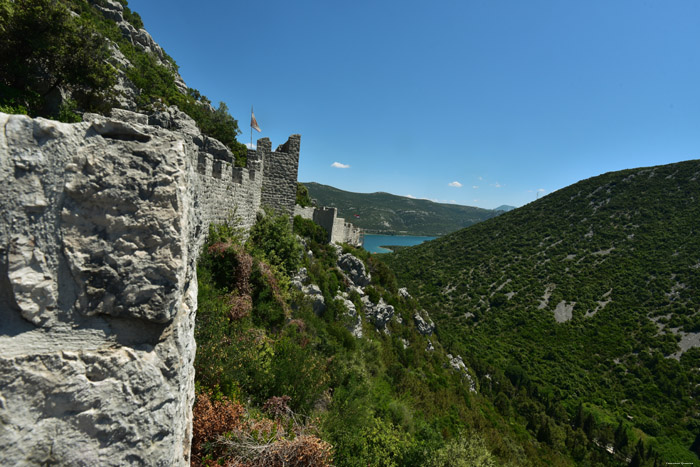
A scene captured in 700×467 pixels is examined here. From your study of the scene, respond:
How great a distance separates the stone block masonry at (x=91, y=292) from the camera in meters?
1.85

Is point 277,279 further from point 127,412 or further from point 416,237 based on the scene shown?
point 416,237

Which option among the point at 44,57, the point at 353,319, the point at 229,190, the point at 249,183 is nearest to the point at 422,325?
the point at 353,319

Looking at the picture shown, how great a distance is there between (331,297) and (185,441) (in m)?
12.7

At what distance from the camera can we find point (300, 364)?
7.00m

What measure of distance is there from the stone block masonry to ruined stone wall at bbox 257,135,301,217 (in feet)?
39.2

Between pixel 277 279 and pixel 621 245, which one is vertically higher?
pixel 621 245

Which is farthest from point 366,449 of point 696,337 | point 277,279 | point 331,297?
point 696,337

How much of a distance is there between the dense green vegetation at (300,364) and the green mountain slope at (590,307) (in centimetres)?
2582

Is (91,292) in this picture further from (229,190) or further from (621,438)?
(621,438)

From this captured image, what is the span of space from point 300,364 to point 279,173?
9.60 metres

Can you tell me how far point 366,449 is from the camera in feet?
21.4

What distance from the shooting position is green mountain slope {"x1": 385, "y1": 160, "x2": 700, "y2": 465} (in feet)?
110

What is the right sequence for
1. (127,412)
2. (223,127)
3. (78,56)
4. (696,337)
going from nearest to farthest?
(127,412) → (78,56) → (223,127) → (696,337)

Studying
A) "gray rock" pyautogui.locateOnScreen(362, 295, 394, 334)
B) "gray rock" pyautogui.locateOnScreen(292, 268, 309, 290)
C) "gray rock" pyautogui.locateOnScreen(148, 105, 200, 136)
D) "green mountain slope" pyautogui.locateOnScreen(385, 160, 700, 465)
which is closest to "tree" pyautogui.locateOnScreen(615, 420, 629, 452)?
"green mountain slope" pyautogui.locateOnScreen(385, 160, 700, 465)
